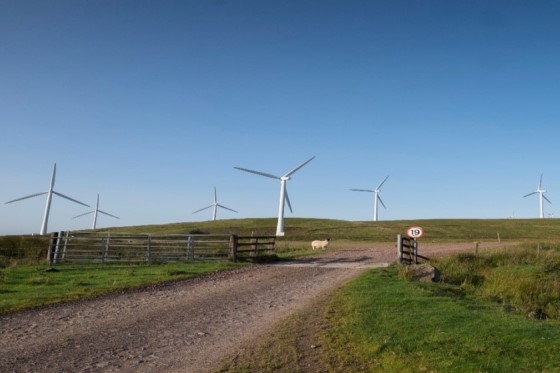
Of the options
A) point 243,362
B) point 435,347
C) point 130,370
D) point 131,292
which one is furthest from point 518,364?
point 131,292

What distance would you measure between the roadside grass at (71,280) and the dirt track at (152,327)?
3.24ft

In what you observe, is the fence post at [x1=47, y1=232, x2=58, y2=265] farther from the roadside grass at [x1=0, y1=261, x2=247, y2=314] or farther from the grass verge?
the grass verge

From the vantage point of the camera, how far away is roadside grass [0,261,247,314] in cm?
1471

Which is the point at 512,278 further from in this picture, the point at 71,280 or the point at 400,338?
the point at 71,280

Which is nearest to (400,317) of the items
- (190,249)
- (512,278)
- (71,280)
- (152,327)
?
(152,327)

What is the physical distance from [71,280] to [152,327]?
377 inches

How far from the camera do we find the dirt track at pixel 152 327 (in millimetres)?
8375

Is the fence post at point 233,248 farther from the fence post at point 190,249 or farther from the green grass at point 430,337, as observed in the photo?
the green grass at point 430,337

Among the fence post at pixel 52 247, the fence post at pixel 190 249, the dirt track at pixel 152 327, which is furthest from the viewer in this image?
the fence post at pixel 190 249

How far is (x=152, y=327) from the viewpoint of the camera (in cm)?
1116

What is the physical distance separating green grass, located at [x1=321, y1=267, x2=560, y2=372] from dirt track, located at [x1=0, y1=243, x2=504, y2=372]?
1.86 meters

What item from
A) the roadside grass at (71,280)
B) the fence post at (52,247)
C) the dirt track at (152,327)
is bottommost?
the dirt track at (152,327)

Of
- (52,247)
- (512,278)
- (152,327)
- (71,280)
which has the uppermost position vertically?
(52,247)

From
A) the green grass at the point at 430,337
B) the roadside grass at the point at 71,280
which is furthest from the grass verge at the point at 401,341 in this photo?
the roadside grass at the point at 71,280
